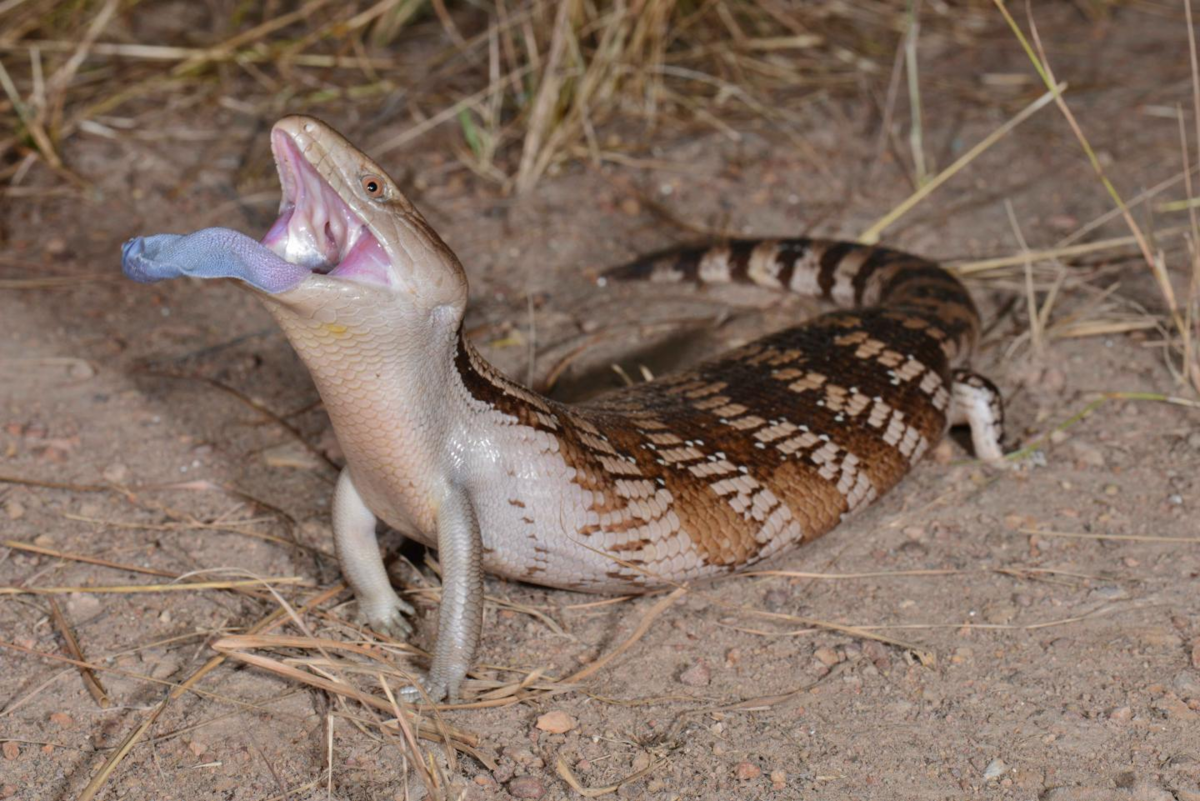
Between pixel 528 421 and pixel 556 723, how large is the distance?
0.67m

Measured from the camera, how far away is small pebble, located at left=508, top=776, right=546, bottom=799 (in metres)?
2.55

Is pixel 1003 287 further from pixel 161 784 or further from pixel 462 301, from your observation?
pixel 161 784

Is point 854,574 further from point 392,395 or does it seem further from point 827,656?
point 392,395

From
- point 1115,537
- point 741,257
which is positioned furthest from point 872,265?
point 1115,537

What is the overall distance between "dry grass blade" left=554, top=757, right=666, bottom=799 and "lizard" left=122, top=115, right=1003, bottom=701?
0.35m

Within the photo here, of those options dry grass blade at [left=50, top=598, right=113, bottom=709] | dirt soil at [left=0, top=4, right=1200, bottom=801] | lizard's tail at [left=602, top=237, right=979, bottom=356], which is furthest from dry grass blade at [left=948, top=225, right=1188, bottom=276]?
dry grass blade at [left=50, top=598, right=113, bottom=709]

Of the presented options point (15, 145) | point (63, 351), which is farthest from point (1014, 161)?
point (15, 145)

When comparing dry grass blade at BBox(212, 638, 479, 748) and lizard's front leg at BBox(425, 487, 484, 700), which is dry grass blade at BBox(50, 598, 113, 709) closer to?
dry grass blade at BBox(212, 638, 479, 748)

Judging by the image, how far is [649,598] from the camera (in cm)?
324

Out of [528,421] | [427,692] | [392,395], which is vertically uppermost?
[392,395]

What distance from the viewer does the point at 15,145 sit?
5.55 meters

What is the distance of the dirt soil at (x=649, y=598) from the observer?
2639 millimetres

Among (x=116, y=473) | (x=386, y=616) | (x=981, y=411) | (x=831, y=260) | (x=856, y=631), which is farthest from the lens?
(x=831, y=260)

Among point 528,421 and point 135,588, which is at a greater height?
point 528,421
